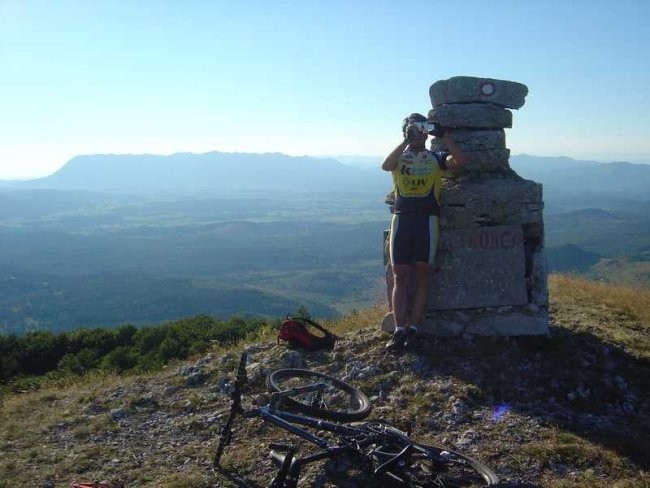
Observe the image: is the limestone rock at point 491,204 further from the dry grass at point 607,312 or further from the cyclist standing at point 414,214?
the dry grass at point 607,312

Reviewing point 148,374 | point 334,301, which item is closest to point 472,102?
point 148,374

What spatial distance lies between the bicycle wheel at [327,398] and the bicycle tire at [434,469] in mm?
498

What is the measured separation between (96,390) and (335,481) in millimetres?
5225

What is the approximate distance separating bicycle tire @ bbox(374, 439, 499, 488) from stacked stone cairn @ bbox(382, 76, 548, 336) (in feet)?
10.4

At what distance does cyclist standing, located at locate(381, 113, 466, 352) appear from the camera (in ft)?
24.1

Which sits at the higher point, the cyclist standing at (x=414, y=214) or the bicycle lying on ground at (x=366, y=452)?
the cyclist standing at (x=414, y=214)

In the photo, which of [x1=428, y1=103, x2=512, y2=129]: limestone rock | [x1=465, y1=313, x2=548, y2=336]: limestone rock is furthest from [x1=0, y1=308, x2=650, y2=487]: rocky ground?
[x1=428, y1=103, x2=512, y2=129]: limestone rock

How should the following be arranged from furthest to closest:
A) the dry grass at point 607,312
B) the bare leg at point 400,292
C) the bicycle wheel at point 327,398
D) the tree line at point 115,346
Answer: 1. the tree line at point 115,346
2. the dry grass at point 607,312
3. the bare leg at point 400,292
4. the bicycle wheel at point 327,398

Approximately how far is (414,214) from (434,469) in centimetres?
368

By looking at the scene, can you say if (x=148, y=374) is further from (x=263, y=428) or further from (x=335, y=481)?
(x=335, y=481)

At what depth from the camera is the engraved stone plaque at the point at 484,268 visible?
7.57m

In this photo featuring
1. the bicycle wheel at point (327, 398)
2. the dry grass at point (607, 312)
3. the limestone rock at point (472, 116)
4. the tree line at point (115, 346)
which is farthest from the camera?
the tree line at point (115, 346)

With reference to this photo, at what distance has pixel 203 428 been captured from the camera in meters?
6.52

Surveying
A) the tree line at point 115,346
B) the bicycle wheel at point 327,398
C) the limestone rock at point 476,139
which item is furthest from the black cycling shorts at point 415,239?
the tree line at point 115,346
